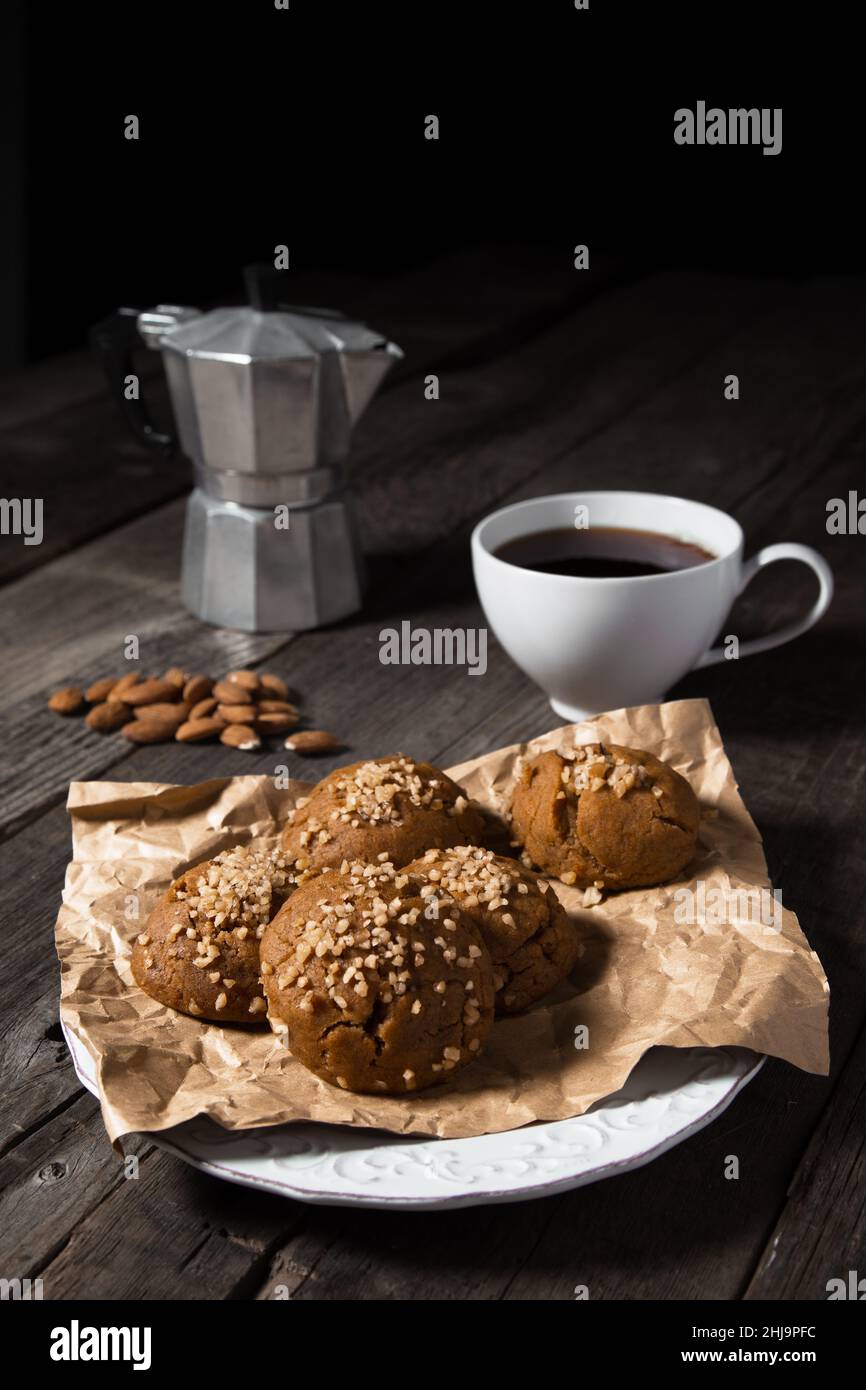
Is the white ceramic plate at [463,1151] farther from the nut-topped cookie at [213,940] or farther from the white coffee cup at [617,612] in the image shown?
the white coffee cup at [617,612]

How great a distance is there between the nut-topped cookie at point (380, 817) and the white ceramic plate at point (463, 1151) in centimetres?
26

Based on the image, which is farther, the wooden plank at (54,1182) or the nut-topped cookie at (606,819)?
the nut-topped cookie at (606,819)

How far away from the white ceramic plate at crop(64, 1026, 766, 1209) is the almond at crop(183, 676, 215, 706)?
0.63 metres

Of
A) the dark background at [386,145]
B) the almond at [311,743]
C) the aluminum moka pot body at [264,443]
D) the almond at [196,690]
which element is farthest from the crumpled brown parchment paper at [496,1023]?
the dark background at [386,145]

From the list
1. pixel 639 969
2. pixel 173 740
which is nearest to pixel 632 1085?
pixel 639 969

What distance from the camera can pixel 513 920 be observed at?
0.95 meters

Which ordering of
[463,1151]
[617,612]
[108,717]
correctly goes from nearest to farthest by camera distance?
[463,1151]
[617,612]
[108,717]

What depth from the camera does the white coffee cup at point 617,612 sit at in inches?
52.2

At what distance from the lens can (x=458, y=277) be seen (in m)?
3.10

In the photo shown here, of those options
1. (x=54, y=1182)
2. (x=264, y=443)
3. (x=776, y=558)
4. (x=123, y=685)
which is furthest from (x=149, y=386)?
(x=54, y=1182)

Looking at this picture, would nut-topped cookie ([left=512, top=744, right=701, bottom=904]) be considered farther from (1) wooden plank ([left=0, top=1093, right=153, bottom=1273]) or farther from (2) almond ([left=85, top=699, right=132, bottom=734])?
(2) almond ([left=85, top=699, right=132, bottom=734])

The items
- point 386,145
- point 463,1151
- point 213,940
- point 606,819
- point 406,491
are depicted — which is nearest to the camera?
point 463,1151

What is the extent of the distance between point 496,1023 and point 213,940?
0.63 ft

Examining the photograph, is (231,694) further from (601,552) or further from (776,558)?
(776,558)
